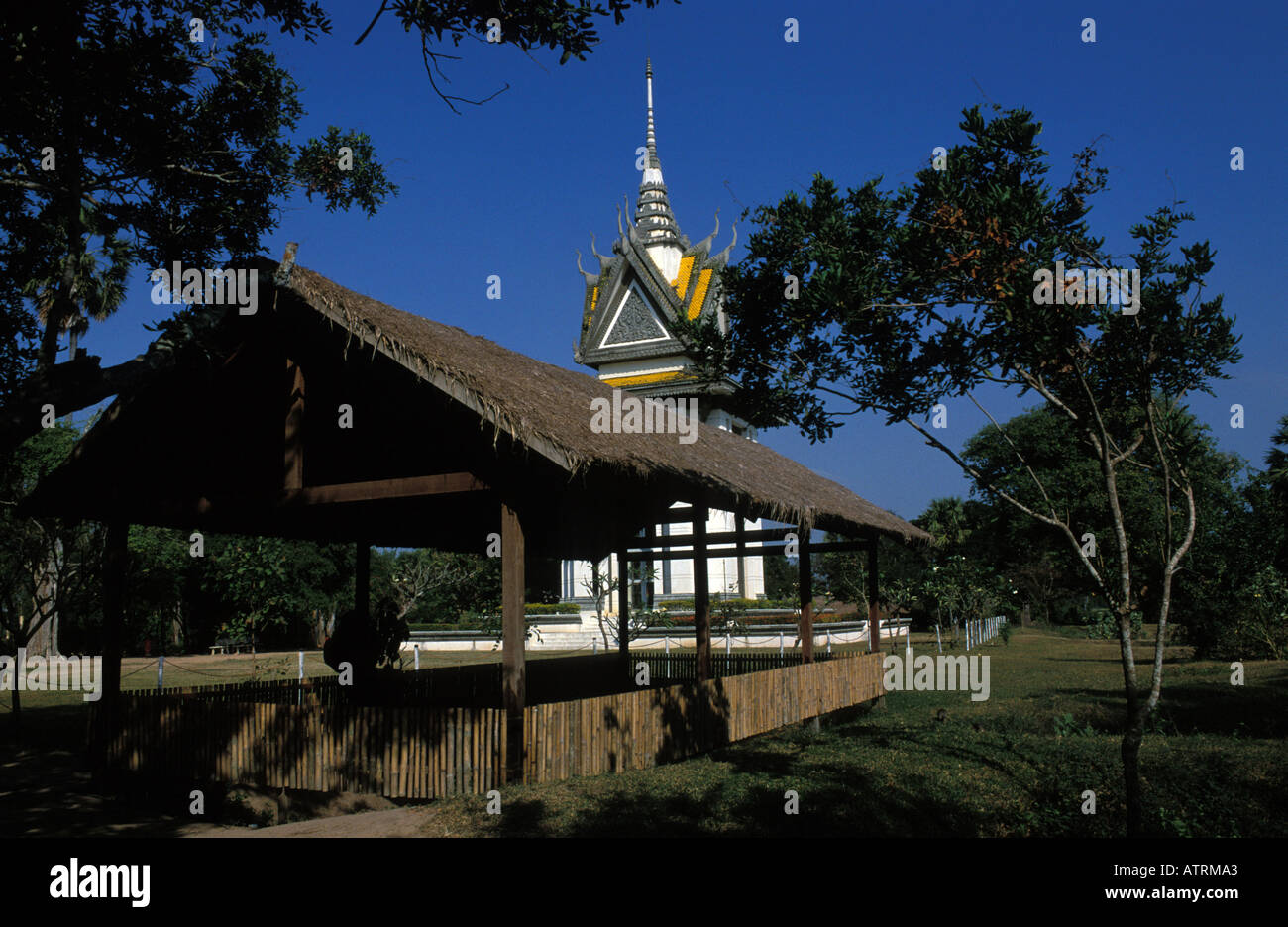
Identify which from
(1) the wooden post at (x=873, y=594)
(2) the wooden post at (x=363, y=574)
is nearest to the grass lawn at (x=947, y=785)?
(1) the wooden post at (x=873, y=594)

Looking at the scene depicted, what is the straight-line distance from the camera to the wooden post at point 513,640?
8008 mm

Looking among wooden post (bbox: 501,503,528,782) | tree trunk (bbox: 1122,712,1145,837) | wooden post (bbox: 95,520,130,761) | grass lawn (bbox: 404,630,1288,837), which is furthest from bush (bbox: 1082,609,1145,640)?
wooden post (bbox: 95,520,130,761)

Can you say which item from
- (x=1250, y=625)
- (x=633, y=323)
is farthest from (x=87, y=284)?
(x=1250, y=625)

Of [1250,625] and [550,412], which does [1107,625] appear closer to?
[1250,625]

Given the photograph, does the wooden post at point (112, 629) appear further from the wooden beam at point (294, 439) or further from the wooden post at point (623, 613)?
the wooden post at point (623, 613)

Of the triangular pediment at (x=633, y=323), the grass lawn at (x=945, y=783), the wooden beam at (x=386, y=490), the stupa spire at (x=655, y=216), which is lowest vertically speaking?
the grass lawn at (x=945, y=783)

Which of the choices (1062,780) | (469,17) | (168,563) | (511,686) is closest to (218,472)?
(511,686)

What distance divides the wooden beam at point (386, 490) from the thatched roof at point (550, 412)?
0.90 metres

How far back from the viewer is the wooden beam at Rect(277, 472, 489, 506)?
342 inches

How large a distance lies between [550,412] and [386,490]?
178 centimetres

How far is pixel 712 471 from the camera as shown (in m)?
11.3

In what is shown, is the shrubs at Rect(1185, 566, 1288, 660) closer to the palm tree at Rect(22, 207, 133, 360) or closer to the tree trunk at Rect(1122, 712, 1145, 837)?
the tree trunk at Rect(1122, 712, 1145, 837)

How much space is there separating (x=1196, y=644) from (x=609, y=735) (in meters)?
22.1

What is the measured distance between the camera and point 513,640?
26.8 ft
